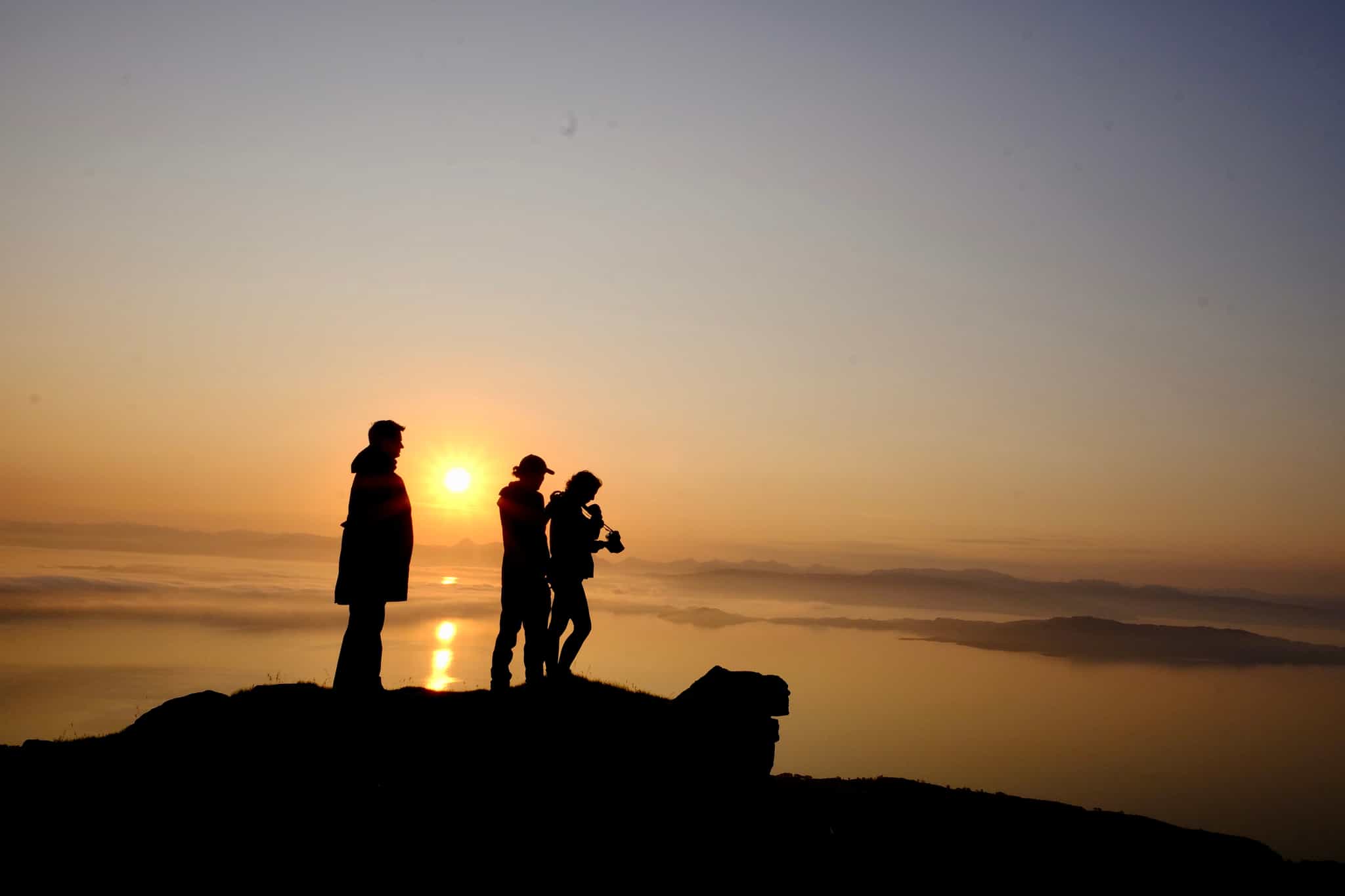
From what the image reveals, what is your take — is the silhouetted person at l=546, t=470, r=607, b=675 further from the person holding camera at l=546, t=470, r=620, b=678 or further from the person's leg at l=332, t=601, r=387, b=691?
the person's leg at l=332, t=601, r=387, b=691

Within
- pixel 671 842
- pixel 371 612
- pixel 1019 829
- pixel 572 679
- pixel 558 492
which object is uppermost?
pixel 558 492

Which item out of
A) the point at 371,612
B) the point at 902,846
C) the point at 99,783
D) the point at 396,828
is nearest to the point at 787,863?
the point at 902,846

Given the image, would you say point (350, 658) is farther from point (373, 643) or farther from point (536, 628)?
point (536, 628)

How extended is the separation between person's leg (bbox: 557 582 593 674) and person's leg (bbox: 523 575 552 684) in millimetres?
476

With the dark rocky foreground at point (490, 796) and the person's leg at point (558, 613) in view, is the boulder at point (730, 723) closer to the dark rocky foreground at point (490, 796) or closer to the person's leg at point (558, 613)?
the dark rocky foreground at point (490, 796)

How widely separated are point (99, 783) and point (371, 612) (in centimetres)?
350

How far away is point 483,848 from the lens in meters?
10.1

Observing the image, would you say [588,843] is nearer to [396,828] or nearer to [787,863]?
[396,828]

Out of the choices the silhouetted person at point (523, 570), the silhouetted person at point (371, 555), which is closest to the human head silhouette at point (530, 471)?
the silhouetted person at point (523, 570)

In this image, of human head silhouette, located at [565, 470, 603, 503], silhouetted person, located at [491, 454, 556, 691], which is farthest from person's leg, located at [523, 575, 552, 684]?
human head silhouette, located at [565, 470, 603, 503]

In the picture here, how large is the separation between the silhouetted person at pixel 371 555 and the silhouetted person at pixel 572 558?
3143 millimetres

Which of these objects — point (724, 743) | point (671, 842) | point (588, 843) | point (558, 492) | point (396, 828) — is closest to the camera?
point (396, 828)

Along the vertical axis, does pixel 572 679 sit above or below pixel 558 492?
below

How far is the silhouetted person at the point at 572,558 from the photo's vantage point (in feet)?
49.2
